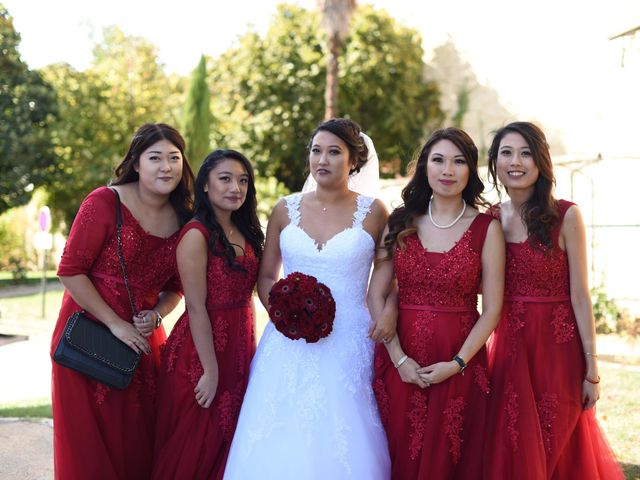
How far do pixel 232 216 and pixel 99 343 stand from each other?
1.12m

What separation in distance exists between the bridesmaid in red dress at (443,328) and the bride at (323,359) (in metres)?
0.20

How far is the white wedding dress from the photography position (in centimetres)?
391

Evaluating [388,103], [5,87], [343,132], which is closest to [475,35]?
[388,103]

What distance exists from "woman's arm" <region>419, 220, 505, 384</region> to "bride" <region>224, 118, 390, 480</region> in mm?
475

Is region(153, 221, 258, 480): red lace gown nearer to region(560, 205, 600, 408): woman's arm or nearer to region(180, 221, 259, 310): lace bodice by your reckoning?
region(180, 221, 259, 310): lace bodice

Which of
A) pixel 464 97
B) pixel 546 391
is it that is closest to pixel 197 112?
pixel 464 97

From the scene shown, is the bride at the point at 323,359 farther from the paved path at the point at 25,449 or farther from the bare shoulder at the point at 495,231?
the paved path at the point at 25,449

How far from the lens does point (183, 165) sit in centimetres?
454

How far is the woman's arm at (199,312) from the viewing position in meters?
4.19

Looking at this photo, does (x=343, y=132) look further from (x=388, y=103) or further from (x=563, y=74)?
(x=388, y=103)

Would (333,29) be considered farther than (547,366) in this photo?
Yes

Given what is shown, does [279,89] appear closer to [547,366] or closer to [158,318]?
[158,318]

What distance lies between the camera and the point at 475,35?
23.5m

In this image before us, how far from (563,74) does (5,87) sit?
16.3m
